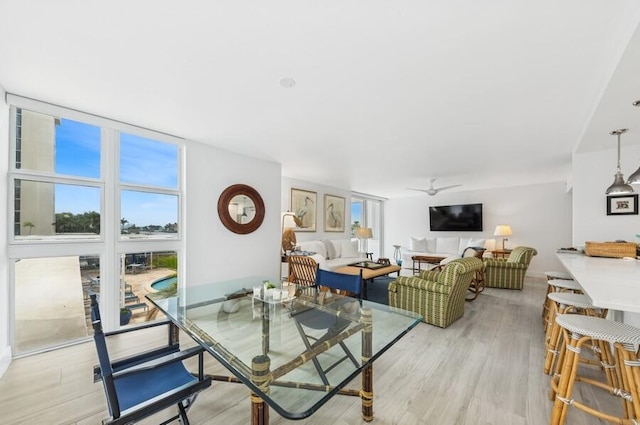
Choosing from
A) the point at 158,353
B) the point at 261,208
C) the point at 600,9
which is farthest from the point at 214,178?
the point at 600,9

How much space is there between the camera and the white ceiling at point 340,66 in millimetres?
1463

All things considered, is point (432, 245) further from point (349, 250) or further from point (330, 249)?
point (330, 249)

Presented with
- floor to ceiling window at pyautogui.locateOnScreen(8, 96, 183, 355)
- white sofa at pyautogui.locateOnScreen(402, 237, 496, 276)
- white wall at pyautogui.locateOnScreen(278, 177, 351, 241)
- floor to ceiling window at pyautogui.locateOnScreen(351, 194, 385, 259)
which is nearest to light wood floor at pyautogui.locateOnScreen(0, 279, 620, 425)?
floor to ceiling window at pyautogui.locateOnScreen(8, 96, 183, 355)

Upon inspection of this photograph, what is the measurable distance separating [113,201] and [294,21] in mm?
2854

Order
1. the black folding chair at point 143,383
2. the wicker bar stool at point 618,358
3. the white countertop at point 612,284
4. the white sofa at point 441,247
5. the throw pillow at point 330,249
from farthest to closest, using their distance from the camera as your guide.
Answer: the white sofa at point 441,247 → the throw pillow at point 330,249 → the wicker bar stool at point 618,358 → the white countertop at point 612,284 → the black folding chair at point 143,383

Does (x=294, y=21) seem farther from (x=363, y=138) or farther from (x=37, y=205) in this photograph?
(x=37, y=205)

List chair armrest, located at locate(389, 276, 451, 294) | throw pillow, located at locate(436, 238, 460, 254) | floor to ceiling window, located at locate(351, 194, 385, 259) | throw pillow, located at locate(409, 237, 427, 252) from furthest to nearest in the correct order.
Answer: floor to ceiling window, located at locate(351, 194, 385, 259) → throw pillow, located at locate(409, 237, 427, 252) → throw pillow, located at locate(436, 238, 460, 254) → chair armrest, located at locate(389, 276, 451, 294)

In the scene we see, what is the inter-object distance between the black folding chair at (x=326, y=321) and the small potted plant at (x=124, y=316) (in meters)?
2.34

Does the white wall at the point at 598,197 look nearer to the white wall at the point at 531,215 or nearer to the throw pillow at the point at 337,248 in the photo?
the white wall at the point at 531,215

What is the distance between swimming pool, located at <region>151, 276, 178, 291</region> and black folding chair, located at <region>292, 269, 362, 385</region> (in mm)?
2092

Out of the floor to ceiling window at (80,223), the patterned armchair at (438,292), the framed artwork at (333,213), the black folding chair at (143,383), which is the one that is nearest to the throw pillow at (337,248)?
the framed artwork at (333,213)

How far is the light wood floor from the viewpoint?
1760mm

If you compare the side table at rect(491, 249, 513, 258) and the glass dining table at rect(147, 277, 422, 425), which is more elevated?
the glass dining table at rect(147, 277, 422, 425)

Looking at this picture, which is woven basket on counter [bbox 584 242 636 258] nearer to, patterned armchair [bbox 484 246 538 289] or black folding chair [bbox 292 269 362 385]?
patterned armchair [bbox 484 246 538 289]
